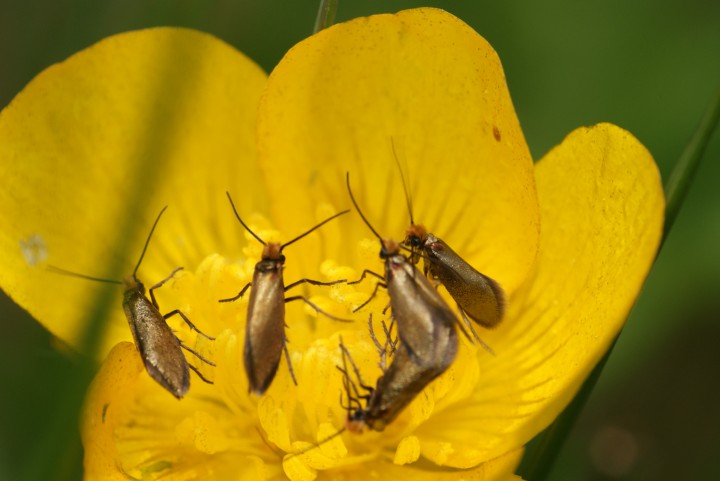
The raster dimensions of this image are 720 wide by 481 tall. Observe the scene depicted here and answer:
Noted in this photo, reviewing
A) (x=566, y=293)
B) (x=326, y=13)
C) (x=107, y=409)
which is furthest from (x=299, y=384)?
(x=326, y=13)

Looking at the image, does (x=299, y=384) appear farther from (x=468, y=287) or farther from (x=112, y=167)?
(x=112, y=167)

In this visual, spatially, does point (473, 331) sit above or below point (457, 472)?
above

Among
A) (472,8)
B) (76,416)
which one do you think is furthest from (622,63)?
(76,416)

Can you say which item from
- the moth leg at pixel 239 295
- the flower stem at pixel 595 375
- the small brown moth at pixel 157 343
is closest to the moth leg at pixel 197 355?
the small brown moth at pixel 157 343

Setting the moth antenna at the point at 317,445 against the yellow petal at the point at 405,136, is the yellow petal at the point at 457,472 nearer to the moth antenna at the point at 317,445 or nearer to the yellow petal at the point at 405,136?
the moth antenna at the point at 317,445

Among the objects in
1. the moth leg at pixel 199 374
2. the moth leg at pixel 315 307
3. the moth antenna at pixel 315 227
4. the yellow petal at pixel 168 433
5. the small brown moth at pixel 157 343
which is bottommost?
the yellow petal at pixel 168 433

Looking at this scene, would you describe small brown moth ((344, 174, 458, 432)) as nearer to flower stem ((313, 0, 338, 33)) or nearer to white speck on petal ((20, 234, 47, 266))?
flower stem ((313, 0, 338, 33))

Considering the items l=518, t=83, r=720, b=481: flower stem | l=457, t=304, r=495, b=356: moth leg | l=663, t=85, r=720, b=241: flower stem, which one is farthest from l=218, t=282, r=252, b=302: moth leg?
l=663, t=85, r=720, b=241: flower stem
